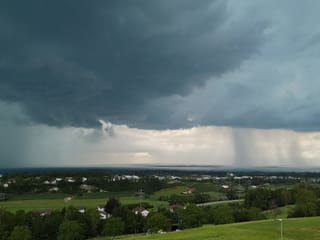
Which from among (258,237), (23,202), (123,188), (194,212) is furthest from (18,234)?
(123,188)

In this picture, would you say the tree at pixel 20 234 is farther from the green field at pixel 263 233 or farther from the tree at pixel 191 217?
the green field at pixel 263 233

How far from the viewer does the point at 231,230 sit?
5094 cm

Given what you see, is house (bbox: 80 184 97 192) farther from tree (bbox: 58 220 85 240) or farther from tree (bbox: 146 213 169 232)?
tree (bbox: 58 220 85 240)

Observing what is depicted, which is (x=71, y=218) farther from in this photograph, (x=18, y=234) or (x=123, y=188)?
(x=123, y=188)

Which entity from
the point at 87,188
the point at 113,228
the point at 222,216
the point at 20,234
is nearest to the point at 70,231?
the point at 20,234

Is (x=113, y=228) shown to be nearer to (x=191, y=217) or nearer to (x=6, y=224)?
(x=191, y=217)

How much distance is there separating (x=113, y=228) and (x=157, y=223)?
8797 mm

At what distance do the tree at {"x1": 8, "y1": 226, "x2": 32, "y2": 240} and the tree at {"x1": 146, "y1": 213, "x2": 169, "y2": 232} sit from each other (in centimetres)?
2302

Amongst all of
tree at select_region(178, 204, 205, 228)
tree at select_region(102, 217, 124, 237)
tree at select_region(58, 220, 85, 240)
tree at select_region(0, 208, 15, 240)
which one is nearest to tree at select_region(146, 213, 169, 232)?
tree at select_region(178, 204, 205, 228)

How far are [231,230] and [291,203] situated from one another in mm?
85106

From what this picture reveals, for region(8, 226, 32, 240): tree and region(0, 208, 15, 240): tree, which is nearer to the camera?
region(8, 226, 32, 240): tree

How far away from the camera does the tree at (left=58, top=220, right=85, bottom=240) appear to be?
246ft

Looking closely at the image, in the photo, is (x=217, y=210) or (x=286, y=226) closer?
(x=286, y=226)

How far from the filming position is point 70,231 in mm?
75562
